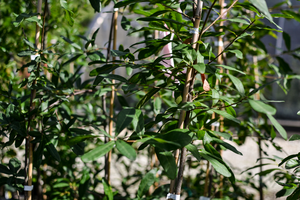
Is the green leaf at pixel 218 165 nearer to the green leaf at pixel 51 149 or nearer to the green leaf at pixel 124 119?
the green leaf at pixel 124 119

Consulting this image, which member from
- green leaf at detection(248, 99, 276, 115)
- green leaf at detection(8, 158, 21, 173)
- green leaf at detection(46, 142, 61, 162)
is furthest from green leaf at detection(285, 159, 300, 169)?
green leaf at detection(8, 158, 21, 173)

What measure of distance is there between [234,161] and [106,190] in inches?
101

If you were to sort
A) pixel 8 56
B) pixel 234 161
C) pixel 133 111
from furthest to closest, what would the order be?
pixel 234 161 → pixel 8 56 → pixel 133 111

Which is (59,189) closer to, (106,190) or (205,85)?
(106,190)

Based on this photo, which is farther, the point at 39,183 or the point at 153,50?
the point at 39,183

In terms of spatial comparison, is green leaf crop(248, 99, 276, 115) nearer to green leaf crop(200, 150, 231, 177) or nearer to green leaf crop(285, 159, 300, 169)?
green leaf crop(200, 150, 231, 177)

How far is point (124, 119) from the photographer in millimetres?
508

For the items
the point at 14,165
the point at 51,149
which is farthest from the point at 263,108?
the point at 14,165

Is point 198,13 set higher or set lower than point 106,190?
higher

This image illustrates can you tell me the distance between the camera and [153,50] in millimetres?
699

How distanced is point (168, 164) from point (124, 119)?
0.41 ft

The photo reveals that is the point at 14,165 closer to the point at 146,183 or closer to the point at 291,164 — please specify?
the point at 146,183

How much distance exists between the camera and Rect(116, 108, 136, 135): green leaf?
50 centimetres

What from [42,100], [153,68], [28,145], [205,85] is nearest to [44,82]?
[42,100]
